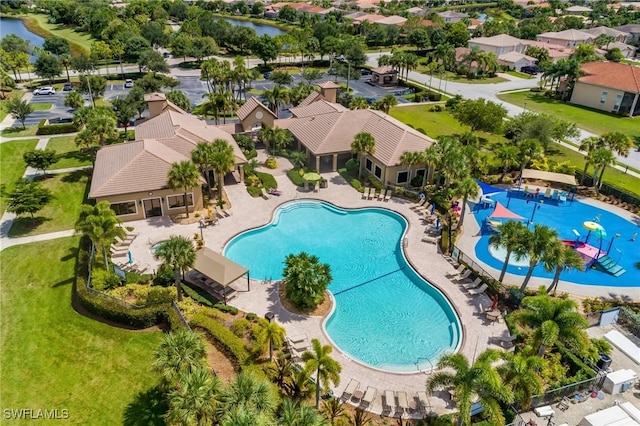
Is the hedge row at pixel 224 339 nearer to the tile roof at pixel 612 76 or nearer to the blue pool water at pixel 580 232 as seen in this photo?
the blue pool water at pixel 580 232

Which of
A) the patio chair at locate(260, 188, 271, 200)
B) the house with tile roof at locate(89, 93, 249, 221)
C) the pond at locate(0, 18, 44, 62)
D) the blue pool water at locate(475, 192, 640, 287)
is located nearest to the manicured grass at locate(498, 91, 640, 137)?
the blue pool water at locate(475, 192, 640, 287)

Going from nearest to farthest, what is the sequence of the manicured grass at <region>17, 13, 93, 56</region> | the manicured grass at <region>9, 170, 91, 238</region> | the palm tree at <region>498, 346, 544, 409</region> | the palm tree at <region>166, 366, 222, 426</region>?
→ the palm tree at <region>166, 366, 222, 426</region>, the palm tree at <region>498, 346, 544, 409</region>, the manicured grass at <region>9, 170, 91, 238</region>, the manicured grass at <region>17, 13, 93, 56</region>

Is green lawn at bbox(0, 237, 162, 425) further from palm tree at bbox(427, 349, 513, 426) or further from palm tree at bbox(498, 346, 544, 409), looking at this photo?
palm tree at bbox(498, 346, 544, 409)

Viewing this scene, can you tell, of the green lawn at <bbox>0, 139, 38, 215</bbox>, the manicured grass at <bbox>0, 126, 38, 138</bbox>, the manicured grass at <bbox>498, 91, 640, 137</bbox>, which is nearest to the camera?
the green lawn at <bbox>0, 139, 38, 215</bbox>

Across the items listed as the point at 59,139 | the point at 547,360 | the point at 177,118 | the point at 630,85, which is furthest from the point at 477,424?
the point at 630,85

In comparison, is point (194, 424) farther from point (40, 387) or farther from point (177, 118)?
point (177, 118)

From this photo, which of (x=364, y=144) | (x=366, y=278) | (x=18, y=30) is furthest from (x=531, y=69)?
(x=18, y=30)
